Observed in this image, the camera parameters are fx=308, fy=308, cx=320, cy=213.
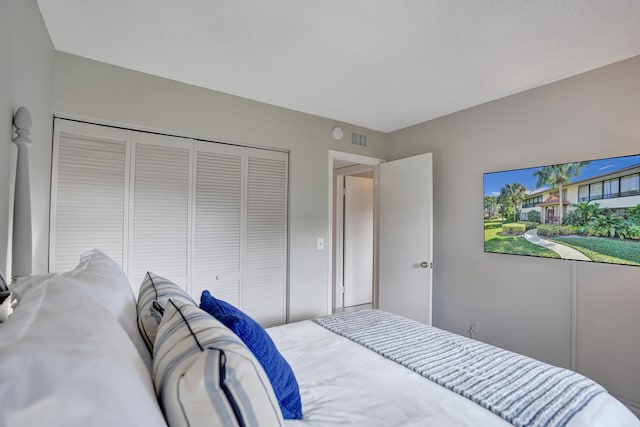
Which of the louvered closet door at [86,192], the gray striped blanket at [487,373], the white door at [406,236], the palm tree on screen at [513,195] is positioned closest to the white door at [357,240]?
the white door at [406,236]

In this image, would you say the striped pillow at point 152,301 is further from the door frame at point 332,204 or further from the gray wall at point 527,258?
the gray wall at point 527,258

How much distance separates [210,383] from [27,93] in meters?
1.67

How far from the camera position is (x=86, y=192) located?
2166mm

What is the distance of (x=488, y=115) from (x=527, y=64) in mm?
707

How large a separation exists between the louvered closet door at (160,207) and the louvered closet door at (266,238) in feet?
1.78

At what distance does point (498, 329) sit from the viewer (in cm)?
275

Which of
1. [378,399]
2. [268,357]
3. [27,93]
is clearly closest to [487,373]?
[378,399]

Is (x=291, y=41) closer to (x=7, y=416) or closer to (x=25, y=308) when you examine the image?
(x=25, y=308)

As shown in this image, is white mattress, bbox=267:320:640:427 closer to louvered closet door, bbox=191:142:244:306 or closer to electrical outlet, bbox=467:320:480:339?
louvered closet door, bbox=191:142:244:306

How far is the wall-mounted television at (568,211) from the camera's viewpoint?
2062mm

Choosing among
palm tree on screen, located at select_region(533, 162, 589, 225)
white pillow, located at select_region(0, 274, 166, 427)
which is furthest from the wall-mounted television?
white pillow, located at select_region(0, 274, 166, 427)

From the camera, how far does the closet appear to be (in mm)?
2141

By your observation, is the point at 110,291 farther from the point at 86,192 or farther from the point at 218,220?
the point at 218,220

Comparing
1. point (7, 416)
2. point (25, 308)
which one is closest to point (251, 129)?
point (25, 308)
